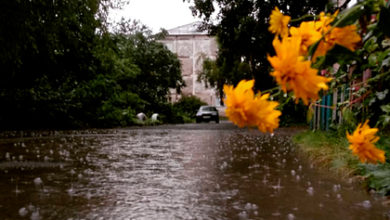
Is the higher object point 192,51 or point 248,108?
point 192,51

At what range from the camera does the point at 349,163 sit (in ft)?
15.0

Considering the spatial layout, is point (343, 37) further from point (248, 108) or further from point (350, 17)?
point (248, 108)

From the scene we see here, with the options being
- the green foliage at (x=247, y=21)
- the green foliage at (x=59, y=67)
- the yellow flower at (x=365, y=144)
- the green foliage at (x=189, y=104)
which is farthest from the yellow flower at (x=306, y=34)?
the green foliage at (x=189, y=104)

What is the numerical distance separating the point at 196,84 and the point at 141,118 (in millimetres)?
24638

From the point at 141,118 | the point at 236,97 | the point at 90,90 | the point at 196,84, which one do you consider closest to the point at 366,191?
the point at 236,97

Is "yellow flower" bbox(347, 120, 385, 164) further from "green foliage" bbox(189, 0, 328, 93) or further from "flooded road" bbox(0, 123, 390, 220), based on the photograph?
"green foliage" bbox(189, 0, 328, 93)

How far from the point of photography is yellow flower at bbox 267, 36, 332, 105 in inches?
30.1

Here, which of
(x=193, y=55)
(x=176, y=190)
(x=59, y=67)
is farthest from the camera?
(x=193, y=55)

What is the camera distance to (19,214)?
2.92m

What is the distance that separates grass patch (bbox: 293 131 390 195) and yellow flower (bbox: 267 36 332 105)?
119 inches

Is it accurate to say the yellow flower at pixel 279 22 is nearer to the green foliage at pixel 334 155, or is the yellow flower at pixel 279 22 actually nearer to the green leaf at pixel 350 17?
the green leaf at pixel 350 17

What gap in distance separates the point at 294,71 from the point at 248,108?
0.12m

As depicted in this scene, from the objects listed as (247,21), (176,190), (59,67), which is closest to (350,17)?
(176,190)

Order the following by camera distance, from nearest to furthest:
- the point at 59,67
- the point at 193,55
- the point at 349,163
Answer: the point at 349,163
the point at 59,67
the point at 193,55
